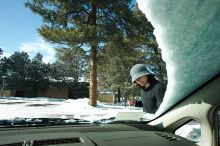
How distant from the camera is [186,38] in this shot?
2.62m

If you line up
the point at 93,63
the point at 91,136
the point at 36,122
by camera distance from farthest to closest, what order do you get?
the point at 93,63 < the point at 36,122 < the point at 91,136

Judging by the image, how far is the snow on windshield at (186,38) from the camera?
2471 mm

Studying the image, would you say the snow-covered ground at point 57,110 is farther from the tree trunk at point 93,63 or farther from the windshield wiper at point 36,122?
the windshield wiper at point 36,122

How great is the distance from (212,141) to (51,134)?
4.03 ft

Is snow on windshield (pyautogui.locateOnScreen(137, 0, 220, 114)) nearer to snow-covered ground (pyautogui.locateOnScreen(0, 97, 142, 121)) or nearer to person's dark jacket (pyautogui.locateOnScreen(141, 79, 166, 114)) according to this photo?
person's dark jacket (pyautogui.locateOnScreen(141, 79, 166, 114))

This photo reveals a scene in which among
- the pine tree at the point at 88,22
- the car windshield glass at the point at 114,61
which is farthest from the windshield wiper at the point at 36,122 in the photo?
the pine tree at the point at 88,22

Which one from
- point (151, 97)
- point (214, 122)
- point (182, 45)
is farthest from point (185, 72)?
point (151, 97)

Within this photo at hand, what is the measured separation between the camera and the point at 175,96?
115 inches

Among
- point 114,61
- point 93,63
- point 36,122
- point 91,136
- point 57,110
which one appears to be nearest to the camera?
point 91,136

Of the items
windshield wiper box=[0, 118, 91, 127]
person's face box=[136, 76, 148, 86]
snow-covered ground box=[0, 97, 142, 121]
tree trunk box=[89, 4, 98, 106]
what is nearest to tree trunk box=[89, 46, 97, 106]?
tree trunk box=[89, 4, 98, 106]

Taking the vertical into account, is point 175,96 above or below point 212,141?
above

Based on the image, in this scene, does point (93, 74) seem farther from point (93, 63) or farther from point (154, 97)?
point (154, 97)

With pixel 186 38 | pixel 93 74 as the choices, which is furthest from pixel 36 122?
pixel 93 74

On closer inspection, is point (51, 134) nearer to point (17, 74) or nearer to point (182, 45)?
point (182, 45)
